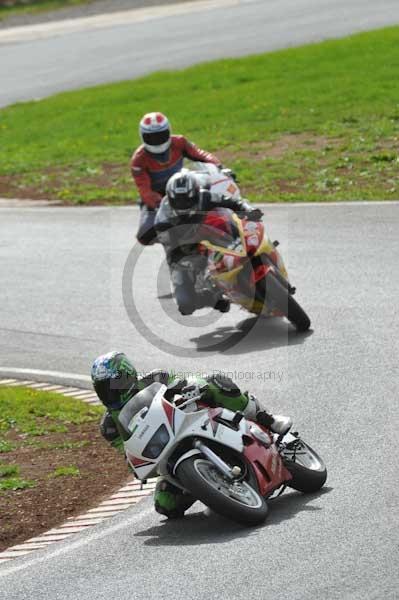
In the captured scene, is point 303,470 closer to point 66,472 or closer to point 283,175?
point 66,472

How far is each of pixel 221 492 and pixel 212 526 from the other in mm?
560

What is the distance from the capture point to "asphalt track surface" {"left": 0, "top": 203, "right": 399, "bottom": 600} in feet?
23.4

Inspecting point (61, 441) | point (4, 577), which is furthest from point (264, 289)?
point (4, 577)

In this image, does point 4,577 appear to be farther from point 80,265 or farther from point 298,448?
point 80,265

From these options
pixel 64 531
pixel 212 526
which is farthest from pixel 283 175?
pixel 212 526

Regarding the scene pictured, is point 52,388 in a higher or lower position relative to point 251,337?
higher

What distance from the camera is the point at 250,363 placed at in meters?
12.4

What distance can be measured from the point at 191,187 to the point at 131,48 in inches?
841

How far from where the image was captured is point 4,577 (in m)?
7.85

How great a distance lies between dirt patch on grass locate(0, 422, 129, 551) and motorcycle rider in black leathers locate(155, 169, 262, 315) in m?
2.77

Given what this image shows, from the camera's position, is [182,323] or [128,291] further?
[128,291]

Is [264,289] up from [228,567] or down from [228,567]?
down

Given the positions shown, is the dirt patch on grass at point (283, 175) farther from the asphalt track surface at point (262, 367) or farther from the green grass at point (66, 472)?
the green grass at point (66, 472)

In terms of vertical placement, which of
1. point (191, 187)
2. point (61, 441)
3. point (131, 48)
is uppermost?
point (191, 187)
